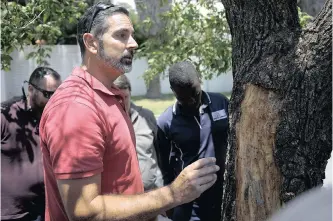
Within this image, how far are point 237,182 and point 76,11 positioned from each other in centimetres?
333

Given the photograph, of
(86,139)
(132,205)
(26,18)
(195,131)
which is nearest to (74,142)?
(86,139)

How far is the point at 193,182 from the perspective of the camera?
2.23 meters

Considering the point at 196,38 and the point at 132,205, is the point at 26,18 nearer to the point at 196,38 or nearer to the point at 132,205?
the point at 196,38

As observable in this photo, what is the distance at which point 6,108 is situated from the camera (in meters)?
4.23

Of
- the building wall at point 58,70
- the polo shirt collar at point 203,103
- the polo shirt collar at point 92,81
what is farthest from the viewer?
the building wall at point 58,70

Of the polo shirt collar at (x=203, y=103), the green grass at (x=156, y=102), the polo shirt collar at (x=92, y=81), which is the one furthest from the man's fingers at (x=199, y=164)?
the green grass at (x=156, y=102)

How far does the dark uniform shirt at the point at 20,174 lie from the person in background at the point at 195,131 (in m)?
0.97

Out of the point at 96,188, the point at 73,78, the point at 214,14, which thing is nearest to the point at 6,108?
the point at 73,78

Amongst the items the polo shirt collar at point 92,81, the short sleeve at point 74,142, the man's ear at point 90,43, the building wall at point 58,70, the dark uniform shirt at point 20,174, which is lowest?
the building wall at point 58,70

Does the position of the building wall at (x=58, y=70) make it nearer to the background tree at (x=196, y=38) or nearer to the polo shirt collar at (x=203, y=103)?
the background tree at (x=196, y=38)

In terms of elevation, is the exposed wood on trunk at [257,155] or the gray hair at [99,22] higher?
the gray hair at [99,22]

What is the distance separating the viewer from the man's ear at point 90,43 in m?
2.53

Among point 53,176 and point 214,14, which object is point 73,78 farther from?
point 214,14

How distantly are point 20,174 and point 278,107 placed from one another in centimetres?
237
